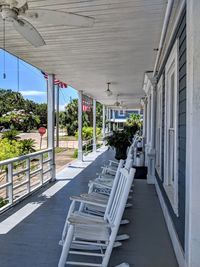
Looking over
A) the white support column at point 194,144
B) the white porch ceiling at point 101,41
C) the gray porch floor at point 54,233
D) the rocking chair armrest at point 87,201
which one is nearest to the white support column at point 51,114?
the white porch ceiling at point 101,41

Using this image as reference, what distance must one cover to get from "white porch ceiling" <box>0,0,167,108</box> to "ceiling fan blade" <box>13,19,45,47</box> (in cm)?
45

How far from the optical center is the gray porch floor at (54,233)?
283cm

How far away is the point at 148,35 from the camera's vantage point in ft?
13.7

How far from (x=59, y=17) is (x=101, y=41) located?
1.87 meters

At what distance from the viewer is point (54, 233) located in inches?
138

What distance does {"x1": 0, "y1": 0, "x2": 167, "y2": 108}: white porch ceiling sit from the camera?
128 inches

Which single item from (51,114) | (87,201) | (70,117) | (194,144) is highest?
(70,117)

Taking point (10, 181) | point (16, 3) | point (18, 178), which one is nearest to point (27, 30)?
point (16, 3)

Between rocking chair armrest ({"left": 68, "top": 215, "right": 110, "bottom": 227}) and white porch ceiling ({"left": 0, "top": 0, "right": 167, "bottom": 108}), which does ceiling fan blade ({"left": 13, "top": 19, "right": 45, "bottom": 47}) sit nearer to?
white porch ceiling ({"left": 0, "top": 0, "right": 167, "bottom": 108})

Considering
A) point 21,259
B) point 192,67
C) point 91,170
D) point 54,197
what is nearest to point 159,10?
point 192,67

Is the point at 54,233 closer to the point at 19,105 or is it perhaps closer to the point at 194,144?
the point at 194,144

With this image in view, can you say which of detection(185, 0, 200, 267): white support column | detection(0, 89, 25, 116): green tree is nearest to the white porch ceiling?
detection(185, 0, 200, 267): white support column

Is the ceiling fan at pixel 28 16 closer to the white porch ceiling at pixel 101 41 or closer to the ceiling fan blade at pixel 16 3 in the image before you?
the ceiling fan blade at pixel 16 3

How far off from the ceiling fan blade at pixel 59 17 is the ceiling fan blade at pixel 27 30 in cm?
8
